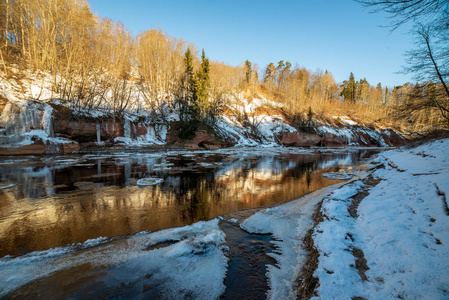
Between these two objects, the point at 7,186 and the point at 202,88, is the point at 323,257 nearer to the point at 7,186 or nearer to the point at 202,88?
the point at 7,186

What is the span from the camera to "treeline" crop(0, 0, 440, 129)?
2523 cm

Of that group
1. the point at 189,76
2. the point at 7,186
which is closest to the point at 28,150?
the point at 7,186

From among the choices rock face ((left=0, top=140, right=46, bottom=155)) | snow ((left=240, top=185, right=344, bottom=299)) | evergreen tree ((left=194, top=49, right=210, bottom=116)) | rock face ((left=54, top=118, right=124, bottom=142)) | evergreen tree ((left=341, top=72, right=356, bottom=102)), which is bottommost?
snow ((left=240, top=185, right=344, bottom=299))

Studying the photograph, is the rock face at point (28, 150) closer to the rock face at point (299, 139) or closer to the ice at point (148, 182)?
the ice at point (148, 182)

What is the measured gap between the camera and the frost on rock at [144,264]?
293 centimetres

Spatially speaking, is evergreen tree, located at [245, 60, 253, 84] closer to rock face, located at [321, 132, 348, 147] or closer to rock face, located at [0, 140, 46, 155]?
rock face, located at [321, 132, 348, 147]

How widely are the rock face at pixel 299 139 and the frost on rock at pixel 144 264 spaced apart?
4479cm

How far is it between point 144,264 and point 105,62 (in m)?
39.8

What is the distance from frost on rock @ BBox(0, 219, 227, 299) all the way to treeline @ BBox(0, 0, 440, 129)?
15.1 m

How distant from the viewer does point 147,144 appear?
2914 centimetres

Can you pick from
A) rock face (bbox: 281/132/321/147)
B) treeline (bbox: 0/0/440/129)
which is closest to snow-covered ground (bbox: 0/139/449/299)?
treeline (bbox: 0/0/440/129)

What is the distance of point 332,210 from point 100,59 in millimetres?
40249

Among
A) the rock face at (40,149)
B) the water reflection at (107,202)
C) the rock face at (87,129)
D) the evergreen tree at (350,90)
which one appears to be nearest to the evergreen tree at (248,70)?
the evergreen tree at (350,90)

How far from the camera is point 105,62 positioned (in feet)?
110
